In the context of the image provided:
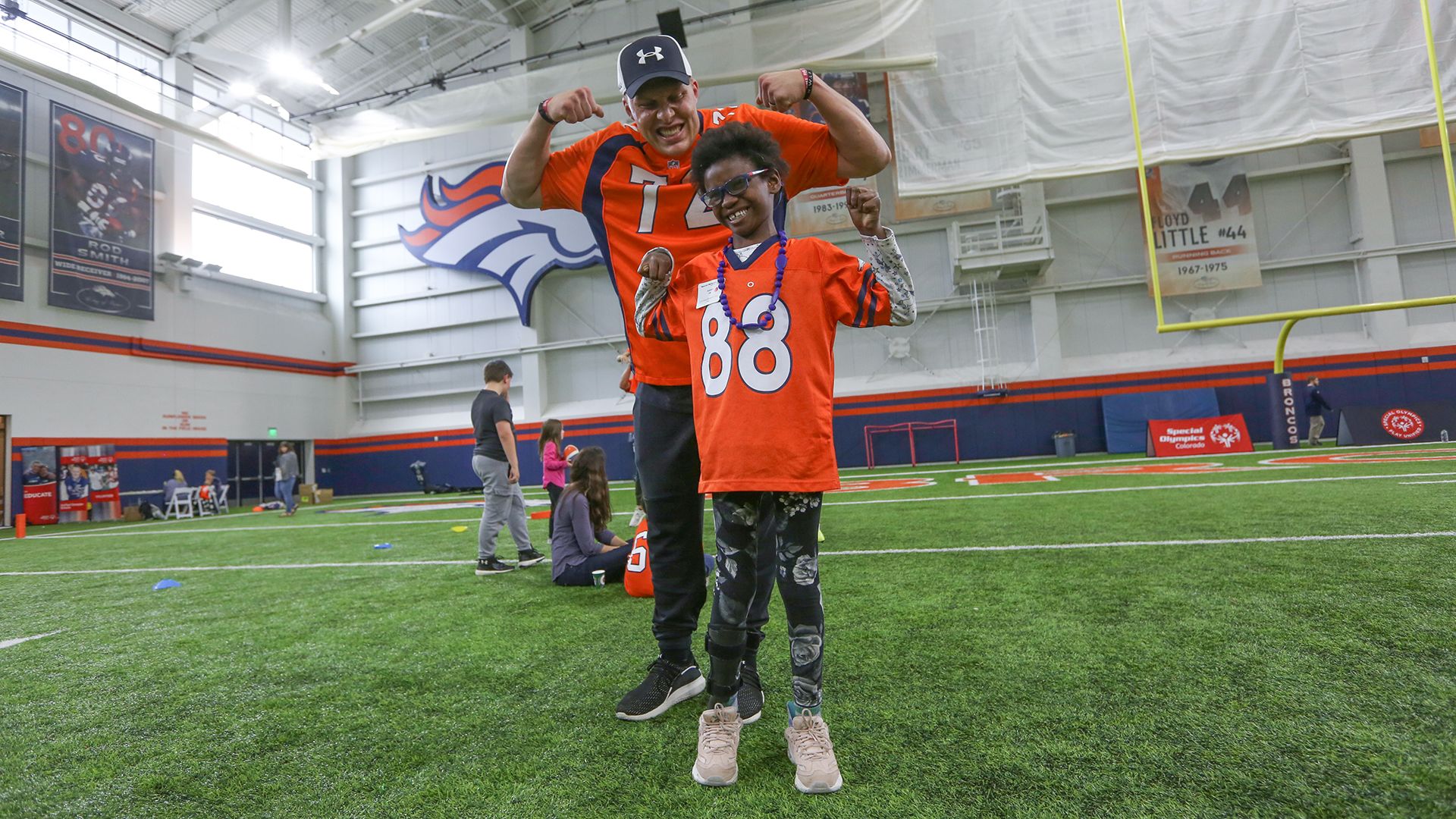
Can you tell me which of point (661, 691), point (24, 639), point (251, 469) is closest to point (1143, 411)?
point (661, 691)

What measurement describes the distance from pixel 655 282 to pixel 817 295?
0.42 meters

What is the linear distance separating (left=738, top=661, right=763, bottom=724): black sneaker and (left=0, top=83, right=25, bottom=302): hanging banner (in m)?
18.1

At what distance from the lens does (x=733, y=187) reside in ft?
5.28

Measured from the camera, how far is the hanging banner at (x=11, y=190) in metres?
12.9

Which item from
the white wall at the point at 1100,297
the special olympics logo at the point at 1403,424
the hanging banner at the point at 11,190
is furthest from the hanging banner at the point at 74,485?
the special olympics logo at the point at 1403,424

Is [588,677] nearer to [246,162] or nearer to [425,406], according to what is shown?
[425,406]

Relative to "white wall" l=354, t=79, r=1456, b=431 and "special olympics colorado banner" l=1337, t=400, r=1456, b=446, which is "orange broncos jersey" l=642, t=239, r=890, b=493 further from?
"white wall" l=354, t=79, r=1456, b=431

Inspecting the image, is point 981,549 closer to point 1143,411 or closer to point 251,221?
point 1143,411

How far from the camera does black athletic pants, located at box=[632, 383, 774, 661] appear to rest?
1.90m

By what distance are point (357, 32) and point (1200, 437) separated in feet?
61.8

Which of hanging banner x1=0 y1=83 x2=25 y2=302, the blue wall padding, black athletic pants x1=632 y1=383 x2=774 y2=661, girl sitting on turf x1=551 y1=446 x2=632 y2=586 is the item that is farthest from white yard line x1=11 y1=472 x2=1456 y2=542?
the blue wall padding

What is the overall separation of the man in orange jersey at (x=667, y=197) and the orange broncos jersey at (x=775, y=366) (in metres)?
0.27

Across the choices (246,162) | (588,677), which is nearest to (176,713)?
(588,677)

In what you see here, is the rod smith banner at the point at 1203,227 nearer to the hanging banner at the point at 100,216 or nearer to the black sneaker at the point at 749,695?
the black sneaker at the point at 749,695
